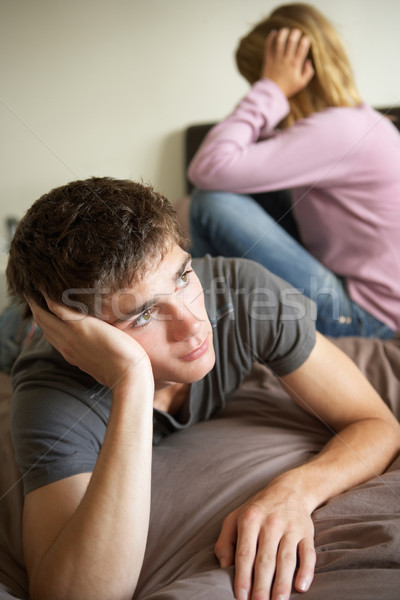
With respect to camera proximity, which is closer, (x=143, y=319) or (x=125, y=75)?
(x=143, y=319)

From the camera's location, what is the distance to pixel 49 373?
619 millimetres

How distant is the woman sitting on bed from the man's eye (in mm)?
417

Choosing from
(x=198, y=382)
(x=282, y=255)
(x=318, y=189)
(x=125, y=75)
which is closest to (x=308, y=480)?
(x=198, y=382)

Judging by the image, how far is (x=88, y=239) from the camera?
499 millimetres

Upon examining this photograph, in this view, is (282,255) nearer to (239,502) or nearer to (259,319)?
(259,319)

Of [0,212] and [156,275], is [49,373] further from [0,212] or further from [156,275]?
[0,212]

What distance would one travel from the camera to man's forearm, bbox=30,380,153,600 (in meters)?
0.45

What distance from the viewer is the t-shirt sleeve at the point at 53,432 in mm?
540

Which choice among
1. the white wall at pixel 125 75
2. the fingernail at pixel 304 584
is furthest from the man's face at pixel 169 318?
the white wall at pixel 125 75

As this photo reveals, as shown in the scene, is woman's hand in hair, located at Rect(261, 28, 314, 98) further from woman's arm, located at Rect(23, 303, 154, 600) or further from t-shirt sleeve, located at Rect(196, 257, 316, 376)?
woman's arm, located at Rect(23, 303, 154, 600)

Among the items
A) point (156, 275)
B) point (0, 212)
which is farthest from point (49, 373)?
Answer: point (0, 212)

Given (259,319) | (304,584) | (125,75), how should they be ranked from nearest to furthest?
(304,584) < (259,319) < (125,75)

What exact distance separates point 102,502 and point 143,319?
17 cm

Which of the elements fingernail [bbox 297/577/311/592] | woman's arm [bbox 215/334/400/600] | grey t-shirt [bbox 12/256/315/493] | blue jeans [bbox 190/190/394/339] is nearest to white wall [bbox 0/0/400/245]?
blue jeans [bbox 190/190/394/339]
